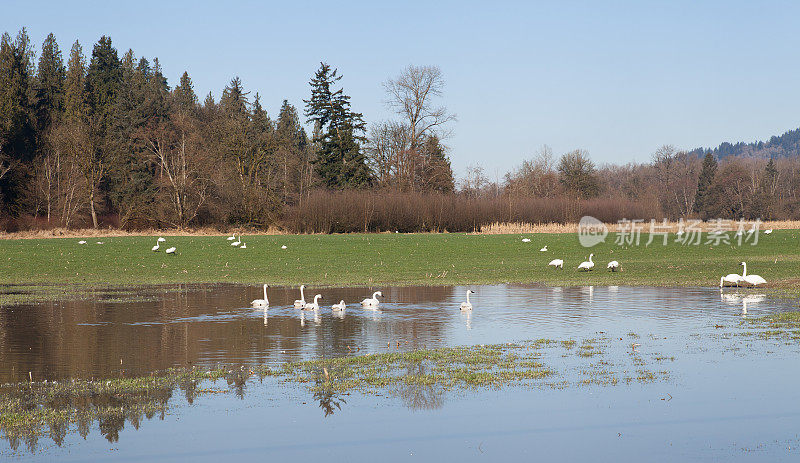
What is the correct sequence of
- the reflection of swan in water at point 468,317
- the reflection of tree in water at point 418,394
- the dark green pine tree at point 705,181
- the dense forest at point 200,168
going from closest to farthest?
the reflection of tree in water at point 418,394, the reflection of swan in water at point 468,317, the dense forest at point 200,168, the dark green pine tree at point 705,181

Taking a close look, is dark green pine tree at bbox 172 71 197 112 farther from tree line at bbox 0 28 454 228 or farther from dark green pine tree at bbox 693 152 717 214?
dark green pine tree at bbox 693 152 717 214

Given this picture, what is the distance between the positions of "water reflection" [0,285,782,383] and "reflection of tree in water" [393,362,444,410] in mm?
2586

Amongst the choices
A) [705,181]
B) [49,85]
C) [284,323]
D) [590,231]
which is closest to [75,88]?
[49,85]

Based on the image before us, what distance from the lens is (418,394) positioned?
10.5 metres

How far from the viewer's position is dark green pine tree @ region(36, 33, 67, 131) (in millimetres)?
83750

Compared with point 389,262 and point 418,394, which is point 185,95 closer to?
point 389,262

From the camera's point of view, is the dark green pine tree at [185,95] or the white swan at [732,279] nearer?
the white swan at [732,279]

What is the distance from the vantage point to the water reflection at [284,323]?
13.2 meters

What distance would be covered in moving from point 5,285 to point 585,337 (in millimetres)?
21786

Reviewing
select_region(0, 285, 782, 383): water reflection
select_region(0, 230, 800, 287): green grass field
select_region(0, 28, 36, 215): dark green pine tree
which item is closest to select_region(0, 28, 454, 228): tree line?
select_region(0, 28, 36, 215): dark green pine tree

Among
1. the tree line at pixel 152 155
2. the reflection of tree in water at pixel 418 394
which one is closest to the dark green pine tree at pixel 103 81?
the tree line at pixel 152 155

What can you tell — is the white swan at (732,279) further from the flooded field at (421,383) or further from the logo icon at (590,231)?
the logo icon at (590,231)

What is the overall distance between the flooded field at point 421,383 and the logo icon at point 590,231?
30.9 metres

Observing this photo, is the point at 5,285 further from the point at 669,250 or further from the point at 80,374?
the point at 669,250
